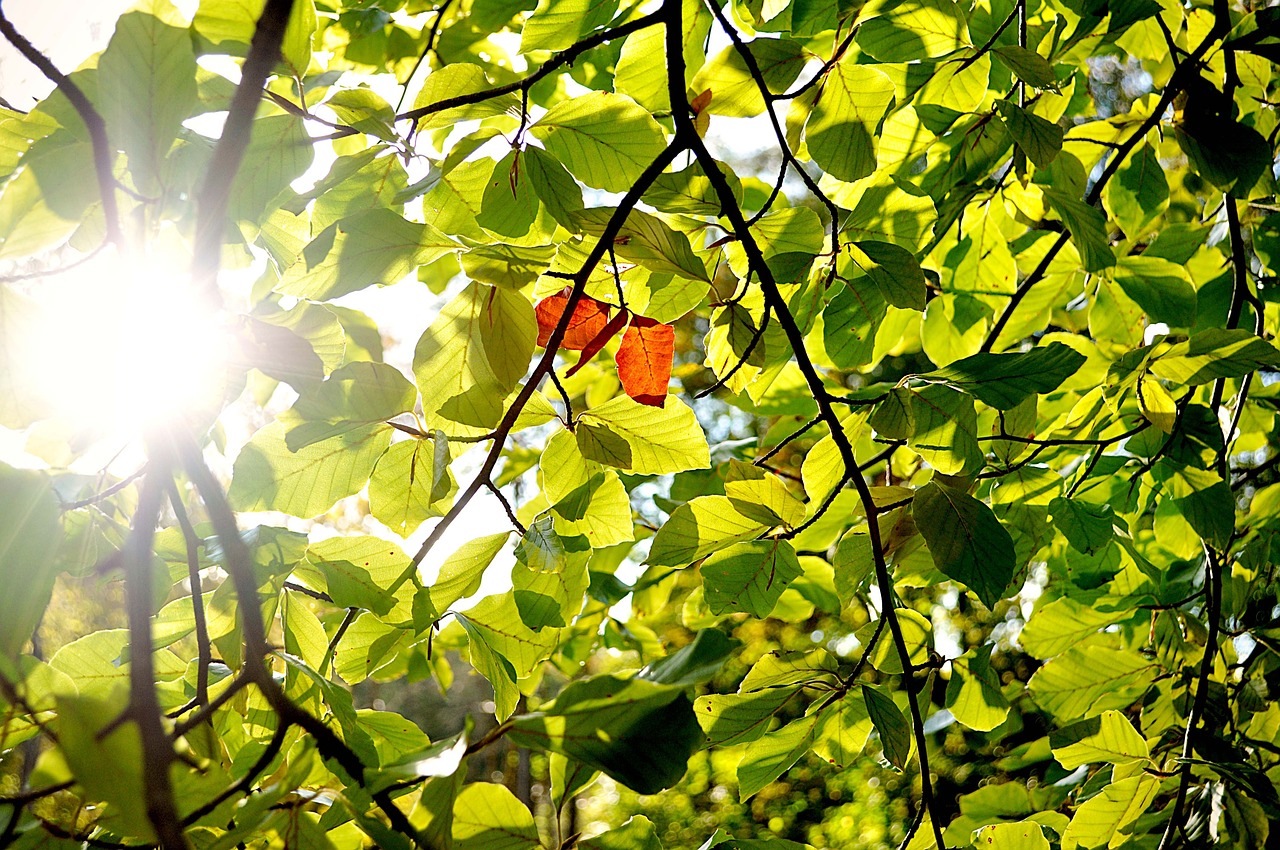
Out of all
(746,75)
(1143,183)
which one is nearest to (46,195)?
(746,75)

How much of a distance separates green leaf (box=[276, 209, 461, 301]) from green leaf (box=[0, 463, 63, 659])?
16cm

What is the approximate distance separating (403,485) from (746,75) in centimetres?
35

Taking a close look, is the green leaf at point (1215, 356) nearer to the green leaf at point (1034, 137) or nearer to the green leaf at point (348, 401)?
the green leaf at point (1034, 137)

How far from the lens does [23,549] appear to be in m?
0.30

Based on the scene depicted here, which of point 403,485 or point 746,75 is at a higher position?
point 746,75

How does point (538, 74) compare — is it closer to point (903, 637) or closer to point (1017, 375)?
point (1017, 375)

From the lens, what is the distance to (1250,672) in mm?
1099

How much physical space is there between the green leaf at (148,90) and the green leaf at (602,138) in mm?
195

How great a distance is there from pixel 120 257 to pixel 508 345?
195mm

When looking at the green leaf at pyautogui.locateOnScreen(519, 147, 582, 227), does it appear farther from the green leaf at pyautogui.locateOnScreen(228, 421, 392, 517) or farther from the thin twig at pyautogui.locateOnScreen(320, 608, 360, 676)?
the thin twig at pyautogui.locateOnScreen(320, 608, 360, 676)

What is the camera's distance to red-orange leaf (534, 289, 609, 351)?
475 millimetres

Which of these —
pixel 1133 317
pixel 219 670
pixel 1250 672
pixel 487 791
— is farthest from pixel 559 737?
pixel 1250 672

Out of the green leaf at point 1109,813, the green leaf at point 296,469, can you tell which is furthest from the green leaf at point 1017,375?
the green leaf at point 1109,813

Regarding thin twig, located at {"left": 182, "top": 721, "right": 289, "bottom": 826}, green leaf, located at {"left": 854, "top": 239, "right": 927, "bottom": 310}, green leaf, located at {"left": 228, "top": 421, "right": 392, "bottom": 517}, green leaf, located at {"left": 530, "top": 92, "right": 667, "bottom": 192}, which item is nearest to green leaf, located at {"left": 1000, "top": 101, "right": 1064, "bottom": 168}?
green leaf, located at {"left": 854, "top": 239, "right": 927, "bottom": 310}
